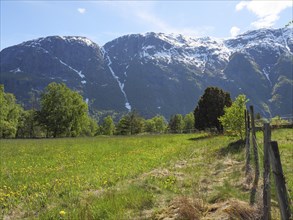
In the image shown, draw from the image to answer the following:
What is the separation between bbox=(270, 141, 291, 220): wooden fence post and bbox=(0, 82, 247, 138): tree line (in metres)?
28.2

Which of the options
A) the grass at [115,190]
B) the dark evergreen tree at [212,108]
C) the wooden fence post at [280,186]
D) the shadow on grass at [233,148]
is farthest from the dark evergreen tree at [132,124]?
the wooden fence post at [280,186]

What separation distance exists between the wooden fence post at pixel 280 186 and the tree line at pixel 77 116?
28.2m

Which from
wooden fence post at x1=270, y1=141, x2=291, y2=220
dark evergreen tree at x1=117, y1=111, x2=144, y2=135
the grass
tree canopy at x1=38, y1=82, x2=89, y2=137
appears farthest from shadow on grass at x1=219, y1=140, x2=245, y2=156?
dark evergreen tree at x1=117, y1=111, x2=144, y2=135

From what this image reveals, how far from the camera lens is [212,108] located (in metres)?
66.8

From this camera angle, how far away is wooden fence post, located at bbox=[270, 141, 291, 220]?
7.25m

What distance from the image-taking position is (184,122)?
168 meters

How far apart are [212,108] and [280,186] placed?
197 feet

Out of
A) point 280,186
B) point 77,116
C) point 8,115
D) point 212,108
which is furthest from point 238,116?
point 8,115

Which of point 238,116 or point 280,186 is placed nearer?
point 280,186

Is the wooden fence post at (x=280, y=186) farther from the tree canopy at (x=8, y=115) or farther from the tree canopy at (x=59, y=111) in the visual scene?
the tree canopy at (x=59, y=111)

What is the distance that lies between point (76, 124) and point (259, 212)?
299 feet

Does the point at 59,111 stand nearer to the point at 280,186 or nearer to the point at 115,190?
the point at 115,190

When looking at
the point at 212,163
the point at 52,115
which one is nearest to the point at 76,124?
the point at 52,115

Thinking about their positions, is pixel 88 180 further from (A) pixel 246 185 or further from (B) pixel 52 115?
(B) pixel 52 115
